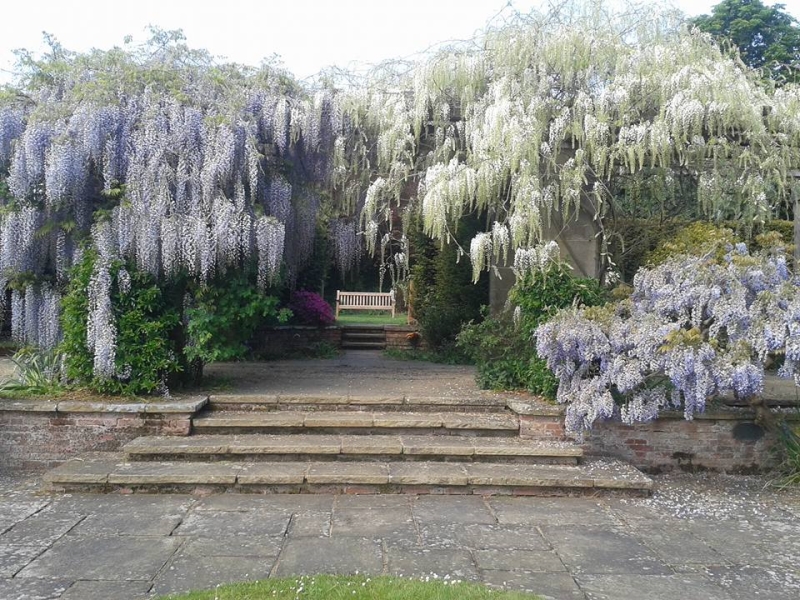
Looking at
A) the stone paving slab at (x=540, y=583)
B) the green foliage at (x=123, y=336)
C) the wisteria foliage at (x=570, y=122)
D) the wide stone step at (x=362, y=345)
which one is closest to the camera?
the stone paving slab at (x=540, y=583)

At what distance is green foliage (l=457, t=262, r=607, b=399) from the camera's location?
6191 mm

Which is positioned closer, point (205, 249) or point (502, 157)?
point (205, 249)

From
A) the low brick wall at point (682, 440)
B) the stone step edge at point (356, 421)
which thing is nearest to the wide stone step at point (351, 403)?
the stone step edge at point (356, 421)

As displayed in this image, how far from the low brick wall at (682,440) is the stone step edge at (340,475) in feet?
1.64

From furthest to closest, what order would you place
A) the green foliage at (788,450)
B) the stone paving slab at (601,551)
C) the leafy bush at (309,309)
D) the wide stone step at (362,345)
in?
1. the wide stone step at (362,345)
2. the leafy bush at (309,309)
3. the green foliage at (788,450)
4. the stone paving slab at (601,551)

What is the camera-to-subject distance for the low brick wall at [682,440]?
5.85 m

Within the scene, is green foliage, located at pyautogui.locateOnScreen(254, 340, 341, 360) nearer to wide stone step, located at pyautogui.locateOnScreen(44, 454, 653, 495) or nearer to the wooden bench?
wide stone step, located at pyautogui.locateOnScreen(44, 454, 653, 495)

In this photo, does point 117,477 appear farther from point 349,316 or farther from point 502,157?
point 349,316

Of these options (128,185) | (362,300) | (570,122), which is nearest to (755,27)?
(362,300)

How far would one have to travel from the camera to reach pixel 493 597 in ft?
11.0

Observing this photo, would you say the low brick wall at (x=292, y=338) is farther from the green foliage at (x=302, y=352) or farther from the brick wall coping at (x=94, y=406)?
the brick wall coping at (x=94, y=406)

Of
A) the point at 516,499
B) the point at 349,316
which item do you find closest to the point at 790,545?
the point at 516,499

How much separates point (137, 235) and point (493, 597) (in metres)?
4.28

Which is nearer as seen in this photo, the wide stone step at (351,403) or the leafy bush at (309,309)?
the wide stone step at (351,403)
